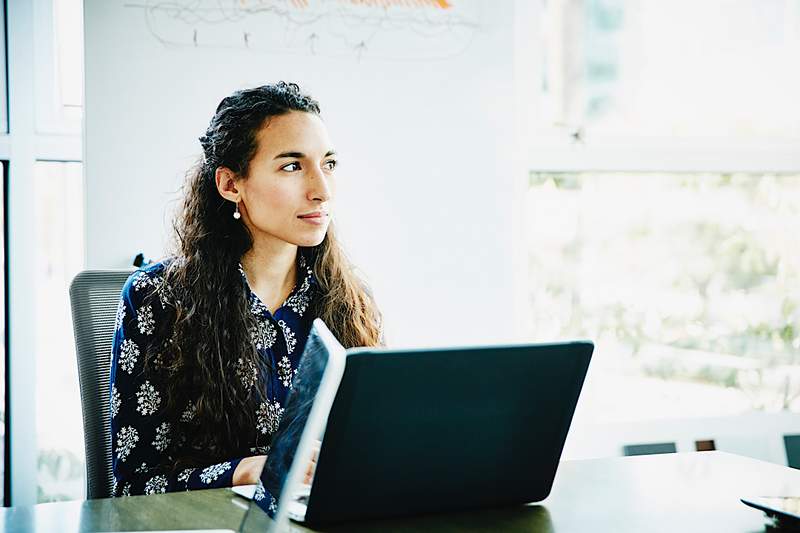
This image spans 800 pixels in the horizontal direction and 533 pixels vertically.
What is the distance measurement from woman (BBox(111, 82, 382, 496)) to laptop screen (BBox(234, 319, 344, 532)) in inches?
14.9

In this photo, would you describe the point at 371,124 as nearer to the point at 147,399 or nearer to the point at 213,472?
the point at 147,399

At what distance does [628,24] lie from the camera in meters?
3.03

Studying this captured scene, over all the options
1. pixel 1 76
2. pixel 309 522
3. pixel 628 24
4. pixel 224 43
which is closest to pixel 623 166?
pixel 628 24

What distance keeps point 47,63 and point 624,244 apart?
184 centimetres

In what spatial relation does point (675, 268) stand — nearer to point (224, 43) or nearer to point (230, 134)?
point (224, 43)

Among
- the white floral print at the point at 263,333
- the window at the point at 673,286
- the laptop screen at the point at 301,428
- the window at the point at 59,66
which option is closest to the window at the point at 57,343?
the window at the point at 59,66

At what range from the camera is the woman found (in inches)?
60.4

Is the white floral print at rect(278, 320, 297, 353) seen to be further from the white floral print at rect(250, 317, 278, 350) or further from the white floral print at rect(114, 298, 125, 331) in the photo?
the white floral print at rect(114, 298, 125, 331)

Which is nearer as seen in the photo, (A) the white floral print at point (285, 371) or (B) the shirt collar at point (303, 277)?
(A) the white floral print at point (285, 371)

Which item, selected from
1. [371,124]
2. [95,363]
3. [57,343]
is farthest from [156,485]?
[371,124]

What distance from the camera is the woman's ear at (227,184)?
1.79m

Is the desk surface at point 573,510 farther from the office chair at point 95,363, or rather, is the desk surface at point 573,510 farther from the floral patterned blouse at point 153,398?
the office chair at point 95,363

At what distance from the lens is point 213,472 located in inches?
53.5

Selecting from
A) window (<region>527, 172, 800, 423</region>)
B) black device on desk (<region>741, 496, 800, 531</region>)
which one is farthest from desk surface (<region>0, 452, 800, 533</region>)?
window (<region>527, 172, 800, 423</region>)
